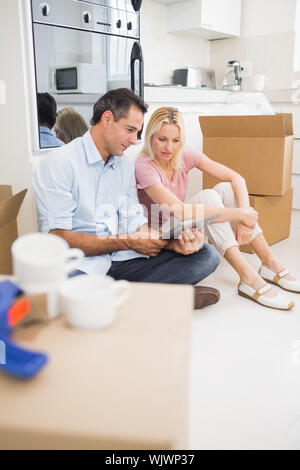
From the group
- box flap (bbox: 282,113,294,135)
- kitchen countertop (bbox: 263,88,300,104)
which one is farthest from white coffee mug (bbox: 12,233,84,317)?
kitchen countertop (bbox: 263,88,300,104)

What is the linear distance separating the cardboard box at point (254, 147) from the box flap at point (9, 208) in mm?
1315

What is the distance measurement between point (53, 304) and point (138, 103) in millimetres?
1036

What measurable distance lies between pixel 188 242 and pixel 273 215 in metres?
1.09

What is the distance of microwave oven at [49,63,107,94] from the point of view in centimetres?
180

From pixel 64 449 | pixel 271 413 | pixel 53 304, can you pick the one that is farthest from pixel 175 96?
pixel 64 449

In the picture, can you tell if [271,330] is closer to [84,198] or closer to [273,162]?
[84,198]

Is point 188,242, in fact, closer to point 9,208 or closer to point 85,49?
point 9,208

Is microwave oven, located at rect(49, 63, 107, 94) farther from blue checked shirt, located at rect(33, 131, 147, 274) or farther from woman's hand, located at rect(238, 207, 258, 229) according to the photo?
woman's hand, located at rect(238, 207, 258, 229)

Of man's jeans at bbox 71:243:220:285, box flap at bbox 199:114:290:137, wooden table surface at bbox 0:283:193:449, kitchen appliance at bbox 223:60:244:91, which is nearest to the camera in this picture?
wooden table surface at bbox 0:283:193:449

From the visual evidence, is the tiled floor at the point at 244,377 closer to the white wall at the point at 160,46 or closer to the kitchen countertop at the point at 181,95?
the kitchen countertop at the point at 181,95

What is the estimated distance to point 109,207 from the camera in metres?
1.53

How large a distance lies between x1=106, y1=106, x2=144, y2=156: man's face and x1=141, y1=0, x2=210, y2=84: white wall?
2255 millimetres

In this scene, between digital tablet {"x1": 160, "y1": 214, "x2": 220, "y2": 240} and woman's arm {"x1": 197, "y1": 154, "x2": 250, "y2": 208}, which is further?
woman's arm {"x1": 197, "y1": 154, "x2": 250, "y2": 208}

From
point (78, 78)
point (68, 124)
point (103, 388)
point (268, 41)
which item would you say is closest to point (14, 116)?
point (68, 124)
